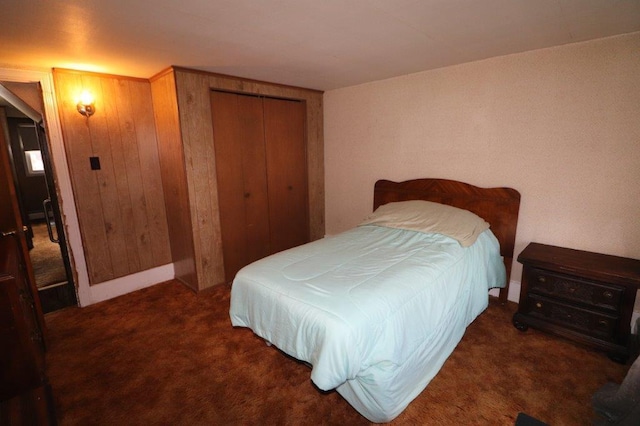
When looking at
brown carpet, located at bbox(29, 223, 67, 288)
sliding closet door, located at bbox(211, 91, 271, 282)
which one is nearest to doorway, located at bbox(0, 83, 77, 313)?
brown carpet, located at bbox(29, 223, 67, 288)

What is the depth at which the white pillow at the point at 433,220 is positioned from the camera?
245cm

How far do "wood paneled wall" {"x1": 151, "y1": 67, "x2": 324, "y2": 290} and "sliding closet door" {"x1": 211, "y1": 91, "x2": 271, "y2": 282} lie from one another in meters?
0.10

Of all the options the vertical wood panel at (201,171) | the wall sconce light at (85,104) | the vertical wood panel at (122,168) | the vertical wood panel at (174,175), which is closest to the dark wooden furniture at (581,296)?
the vertical wood panel at (201,171)

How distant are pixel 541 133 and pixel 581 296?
49.9 inches

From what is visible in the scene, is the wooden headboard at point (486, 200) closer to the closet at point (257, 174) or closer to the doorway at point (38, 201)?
the closet at point (257, 174)

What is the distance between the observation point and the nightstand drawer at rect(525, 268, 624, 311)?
2.01 metres

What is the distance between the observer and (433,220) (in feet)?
8.64

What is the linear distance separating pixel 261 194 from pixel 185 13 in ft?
6.75

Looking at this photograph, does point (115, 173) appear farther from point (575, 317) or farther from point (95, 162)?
point (575, 317)

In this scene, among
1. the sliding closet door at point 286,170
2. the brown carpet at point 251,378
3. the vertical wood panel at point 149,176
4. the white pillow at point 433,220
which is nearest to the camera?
the brown carpet at point 251,378

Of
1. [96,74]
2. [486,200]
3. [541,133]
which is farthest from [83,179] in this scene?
[541,133]

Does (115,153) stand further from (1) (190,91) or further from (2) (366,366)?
(2) (366,366)

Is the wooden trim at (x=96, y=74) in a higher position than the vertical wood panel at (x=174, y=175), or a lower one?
higher

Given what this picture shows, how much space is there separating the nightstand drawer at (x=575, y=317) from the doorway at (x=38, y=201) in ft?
12.8
